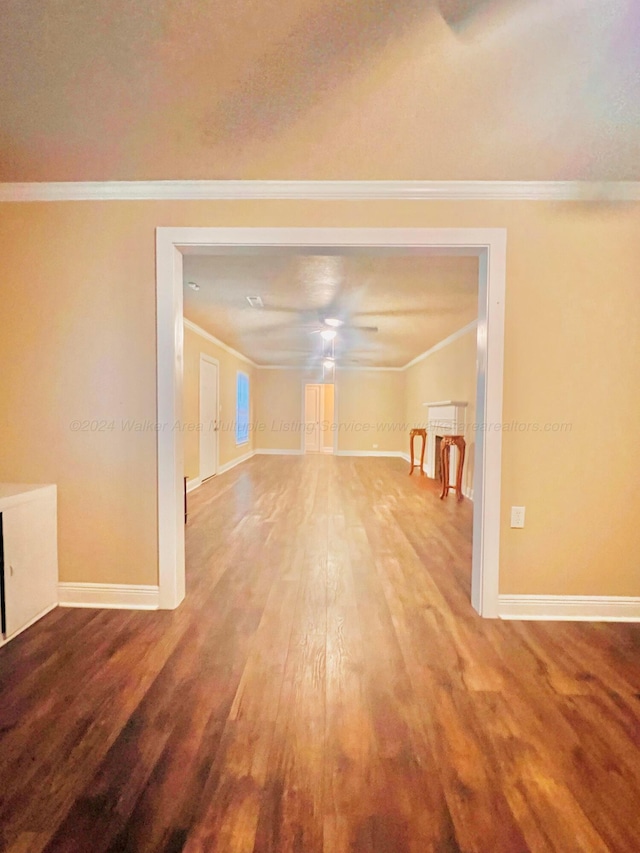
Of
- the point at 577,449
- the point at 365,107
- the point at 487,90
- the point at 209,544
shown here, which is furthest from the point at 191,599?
the point at 487,90

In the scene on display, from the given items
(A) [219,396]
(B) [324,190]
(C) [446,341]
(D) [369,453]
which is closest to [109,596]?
(B) [324,190]

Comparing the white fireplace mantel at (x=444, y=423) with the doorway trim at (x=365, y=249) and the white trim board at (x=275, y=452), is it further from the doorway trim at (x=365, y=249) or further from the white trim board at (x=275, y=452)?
the white trim board at (x=275, y=452)

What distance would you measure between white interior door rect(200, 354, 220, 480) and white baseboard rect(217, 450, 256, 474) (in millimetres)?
356

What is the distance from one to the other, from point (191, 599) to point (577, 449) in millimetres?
2344

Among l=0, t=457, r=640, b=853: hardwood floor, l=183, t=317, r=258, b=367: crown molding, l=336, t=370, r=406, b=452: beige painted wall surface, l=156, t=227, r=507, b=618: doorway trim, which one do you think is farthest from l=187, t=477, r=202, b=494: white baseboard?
l=336, t=370, r=406, b=452: beige painted wall surface

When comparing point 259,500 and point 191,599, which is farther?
point 259,500

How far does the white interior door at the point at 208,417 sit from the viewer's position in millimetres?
5777

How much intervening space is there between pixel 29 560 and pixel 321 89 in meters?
2.49

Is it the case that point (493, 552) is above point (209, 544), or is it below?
above

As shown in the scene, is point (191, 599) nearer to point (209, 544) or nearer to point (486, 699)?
point (209, 544)

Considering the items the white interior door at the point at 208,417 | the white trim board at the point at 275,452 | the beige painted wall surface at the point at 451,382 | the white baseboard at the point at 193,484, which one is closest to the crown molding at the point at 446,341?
the beige painted wall surface at the point at 451,382

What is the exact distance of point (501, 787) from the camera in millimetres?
1141

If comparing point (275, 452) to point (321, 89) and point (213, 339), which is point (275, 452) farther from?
point (321, 89)

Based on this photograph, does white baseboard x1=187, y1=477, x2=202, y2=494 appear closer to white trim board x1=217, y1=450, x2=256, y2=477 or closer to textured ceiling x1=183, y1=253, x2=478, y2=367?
white trim board x1=217, y1=450, x2=256, y2=477
